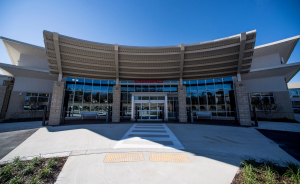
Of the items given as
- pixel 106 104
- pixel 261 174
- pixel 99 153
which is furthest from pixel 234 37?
pixel 106 104

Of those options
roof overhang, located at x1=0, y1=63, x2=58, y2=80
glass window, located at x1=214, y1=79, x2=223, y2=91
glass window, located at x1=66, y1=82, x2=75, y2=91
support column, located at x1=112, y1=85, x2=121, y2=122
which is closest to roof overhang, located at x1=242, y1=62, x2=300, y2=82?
glass window, located at x1=214, y1=79, x2=223, y2=91

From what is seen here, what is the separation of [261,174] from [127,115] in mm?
16467

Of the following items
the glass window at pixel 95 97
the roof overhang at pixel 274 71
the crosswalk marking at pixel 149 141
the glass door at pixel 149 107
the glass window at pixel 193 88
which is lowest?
the crosswalk marking at pixel 149 141

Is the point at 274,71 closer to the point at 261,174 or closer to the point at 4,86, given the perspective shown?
the point at 261,174

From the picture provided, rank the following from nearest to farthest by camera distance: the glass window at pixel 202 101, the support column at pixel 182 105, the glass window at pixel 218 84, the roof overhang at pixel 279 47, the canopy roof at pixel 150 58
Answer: the canopy roof at pixel 150 58 < the roof overhang at pixel 279 47 < the support column at pixel 182 105 < the glass window at pixel 218 84 < the glass window at pixel 202 101

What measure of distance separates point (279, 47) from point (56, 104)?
27858 mm

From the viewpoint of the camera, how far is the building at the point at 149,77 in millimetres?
12156

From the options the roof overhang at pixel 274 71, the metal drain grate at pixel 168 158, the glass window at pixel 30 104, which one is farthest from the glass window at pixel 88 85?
the roof overhang at pixel 274 71

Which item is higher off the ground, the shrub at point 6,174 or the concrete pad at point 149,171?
the shrub at point 6,174

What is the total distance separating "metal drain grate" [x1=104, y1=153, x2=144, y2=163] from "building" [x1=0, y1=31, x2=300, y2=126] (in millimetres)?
9979

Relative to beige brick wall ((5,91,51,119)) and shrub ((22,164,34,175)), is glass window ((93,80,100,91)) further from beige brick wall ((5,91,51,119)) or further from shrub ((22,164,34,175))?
shrub ((22,164,34,175))

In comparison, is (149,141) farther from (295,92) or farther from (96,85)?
(295,92)

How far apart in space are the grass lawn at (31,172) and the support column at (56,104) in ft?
32.4

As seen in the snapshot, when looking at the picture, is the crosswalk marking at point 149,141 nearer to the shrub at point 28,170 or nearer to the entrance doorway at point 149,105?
the shrub at point 28,170
